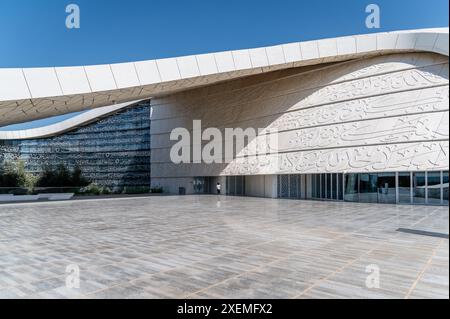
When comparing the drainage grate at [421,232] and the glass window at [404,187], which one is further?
the glass window at [404,187]

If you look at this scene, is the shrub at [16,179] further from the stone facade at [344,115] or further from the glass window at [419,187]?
the glass window at [419,187]

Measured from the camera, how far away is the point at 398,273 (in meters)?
4.59

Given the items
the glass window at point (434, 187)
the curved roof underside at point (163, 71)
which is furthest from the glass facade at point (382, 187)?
the curved roof underside at point (163, 71)

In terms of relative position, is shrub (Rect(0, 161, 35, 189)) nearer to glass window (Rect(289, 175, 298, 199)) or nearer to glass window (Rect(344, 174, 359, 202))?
glass window (Rect(289, 175, 298, 199))

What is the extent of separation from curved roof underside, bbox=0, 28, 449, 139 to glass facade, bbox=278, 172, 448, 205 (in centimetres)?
641

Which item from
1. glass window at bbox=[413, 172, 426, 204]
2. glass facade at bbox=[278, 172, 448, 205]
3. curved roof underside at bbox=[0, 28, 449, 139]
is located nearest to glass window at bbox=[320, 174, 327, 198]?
glass facade at bbox=[278, 172, 448, 205]

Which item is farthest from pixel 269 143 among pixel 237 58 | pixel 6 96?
pixel 6 96

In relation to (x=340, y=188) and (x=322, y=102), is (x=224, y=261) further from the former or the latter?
(x=322, y=102)

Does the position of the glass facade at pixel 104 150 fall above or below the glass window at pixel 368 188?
above

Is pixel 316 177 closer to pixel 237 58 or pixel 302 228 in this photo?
pixel 237 58

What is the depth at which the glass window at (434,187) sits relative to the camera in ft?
53.0

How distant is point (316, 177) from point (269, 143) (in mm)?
3892

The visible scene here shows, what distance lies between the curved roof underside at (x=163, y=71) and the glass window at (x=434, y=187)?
19.9 feet
